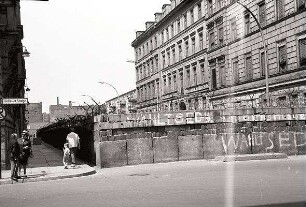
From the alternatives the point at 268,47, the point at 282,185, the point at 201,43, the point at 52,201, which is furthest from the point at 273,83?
the point at 52,201

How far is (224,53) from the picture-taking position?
3978 cm

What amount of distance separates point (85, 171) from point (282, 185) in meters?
8.38

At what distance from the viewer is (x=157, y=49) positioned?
60156 millimetres

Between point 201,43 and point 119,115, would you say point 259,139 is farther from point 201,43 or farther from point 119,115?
point 201,43

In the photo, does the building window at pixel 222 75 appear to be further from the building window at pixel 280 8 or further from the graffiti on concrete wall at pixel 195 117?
the graffiti on concrete wall at pixel 195 117

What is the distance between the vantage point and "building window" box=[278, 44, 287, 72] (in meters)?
31.0

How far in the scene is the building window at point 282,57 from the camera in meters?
31.0

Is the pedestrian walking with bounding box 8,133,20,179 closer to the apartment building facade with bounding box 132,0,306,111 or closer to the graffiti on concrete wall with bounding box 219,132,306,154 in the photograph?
the graffiti on concrete wall with bounding box 219,132,306,154

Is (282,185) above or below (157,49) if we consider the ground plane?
below

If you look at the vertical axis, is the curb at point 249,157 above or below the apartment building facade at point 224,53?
below

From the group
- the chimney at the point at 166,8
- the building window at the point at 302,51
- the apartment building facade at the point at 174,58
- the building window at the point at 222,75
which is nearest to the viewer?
the building window at the point at 302,51

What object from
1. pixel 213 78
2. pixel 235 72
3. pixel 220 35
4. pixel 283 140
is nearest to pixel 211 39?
pixel 220 35

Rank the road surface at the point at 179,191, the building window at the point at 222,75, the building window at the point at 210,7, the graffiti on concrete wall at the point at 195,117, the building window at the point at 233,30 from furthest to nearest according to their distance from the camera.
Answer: the building window at the point at 210,7, the building window at the point at 222,75, the building window at the point at 233,30, the graffiti on concrete wall at the point at 195,117, the road surface at the point at 179,191

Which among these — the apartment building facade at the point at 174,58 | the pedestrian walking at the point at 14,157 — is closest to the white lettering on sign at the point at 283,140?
the pedestrian walking at the point at 14,157
